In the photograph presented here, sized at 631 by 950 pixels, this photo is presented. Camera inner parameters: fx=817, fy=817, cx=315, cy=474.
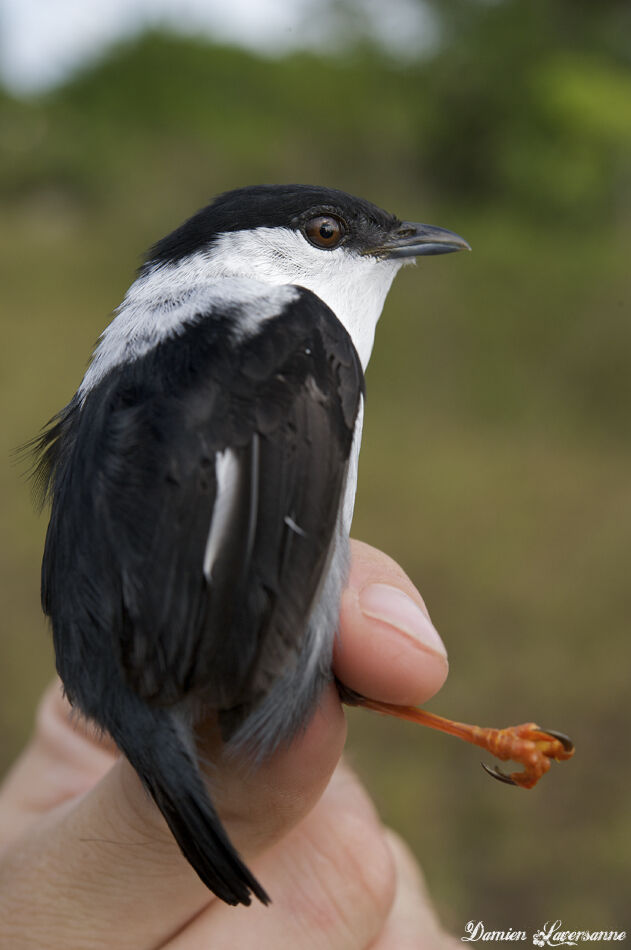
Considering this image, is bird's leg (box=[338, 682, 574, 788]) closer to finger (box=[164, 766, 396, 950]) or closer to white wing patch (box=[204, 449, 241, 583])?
finger (box=[164, 766, 396, 950])

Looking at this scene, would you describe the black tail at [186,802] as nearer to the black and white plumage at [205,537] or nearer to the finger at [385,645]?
the black and white plumage at [205,537]

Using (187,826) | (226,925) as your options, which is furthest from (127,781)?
(226,925)

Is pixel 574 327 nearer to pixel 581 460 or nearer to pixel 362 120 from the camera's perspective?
pixel 581 460

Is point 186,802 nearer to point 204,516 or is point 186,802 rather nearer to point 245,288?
point 204,516

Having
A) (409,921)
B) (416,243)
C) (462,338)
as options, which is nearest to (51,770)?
(409,921)

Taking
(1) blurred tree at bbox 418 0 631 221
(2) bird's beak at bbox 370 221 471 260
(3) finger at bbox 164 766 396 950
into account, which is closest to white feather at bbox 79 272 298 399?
(2) bird's beak at bbox 370 221 471 260

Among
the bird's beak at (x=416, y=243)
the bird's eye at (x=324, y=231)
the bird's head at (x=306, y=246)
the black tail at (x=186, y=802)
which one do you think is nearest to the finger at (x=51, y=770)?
the black tail at (x=186, y=802)
